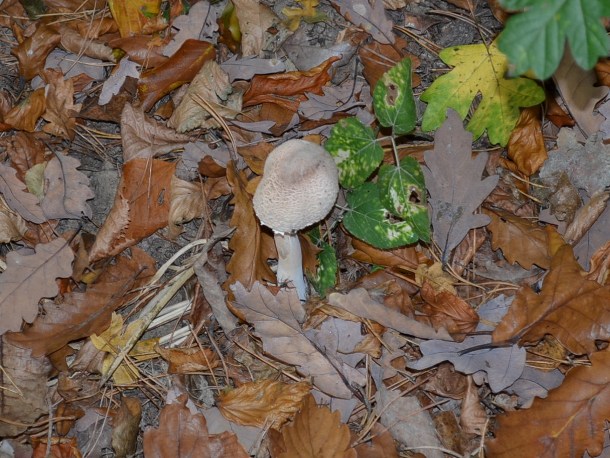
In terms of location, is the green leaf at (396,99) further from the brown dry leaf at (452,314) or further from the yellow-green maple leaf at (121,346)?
the yellow-green maple leaf at (121,346)

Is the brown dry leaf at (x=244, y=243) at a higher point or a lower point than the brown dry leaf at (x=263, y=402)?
higher

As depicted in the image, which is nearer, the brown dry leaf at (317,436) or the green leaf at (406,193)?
the brown dry leaf at (317,436)

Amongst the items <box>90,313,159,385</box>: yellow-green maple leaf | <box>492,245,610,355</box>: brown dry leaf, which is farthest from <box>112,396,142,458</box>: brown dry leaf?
<box>492,245,610,355</box>: brown dry leaf

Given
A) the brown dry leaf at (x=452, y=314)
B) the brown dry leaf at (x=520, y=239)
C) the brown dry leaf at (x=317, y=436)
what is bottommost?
the brown dry leaf at (x=317, y=436)

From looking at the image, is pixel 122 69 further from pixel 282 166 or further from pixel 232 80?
pixel 282 166

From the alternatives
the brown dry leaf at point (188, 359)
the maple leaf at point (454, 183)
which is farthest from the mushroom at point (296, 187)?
the brown dry leaf at point (188, 359)

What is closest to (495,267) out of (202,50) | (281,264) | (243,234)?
(281,264)
